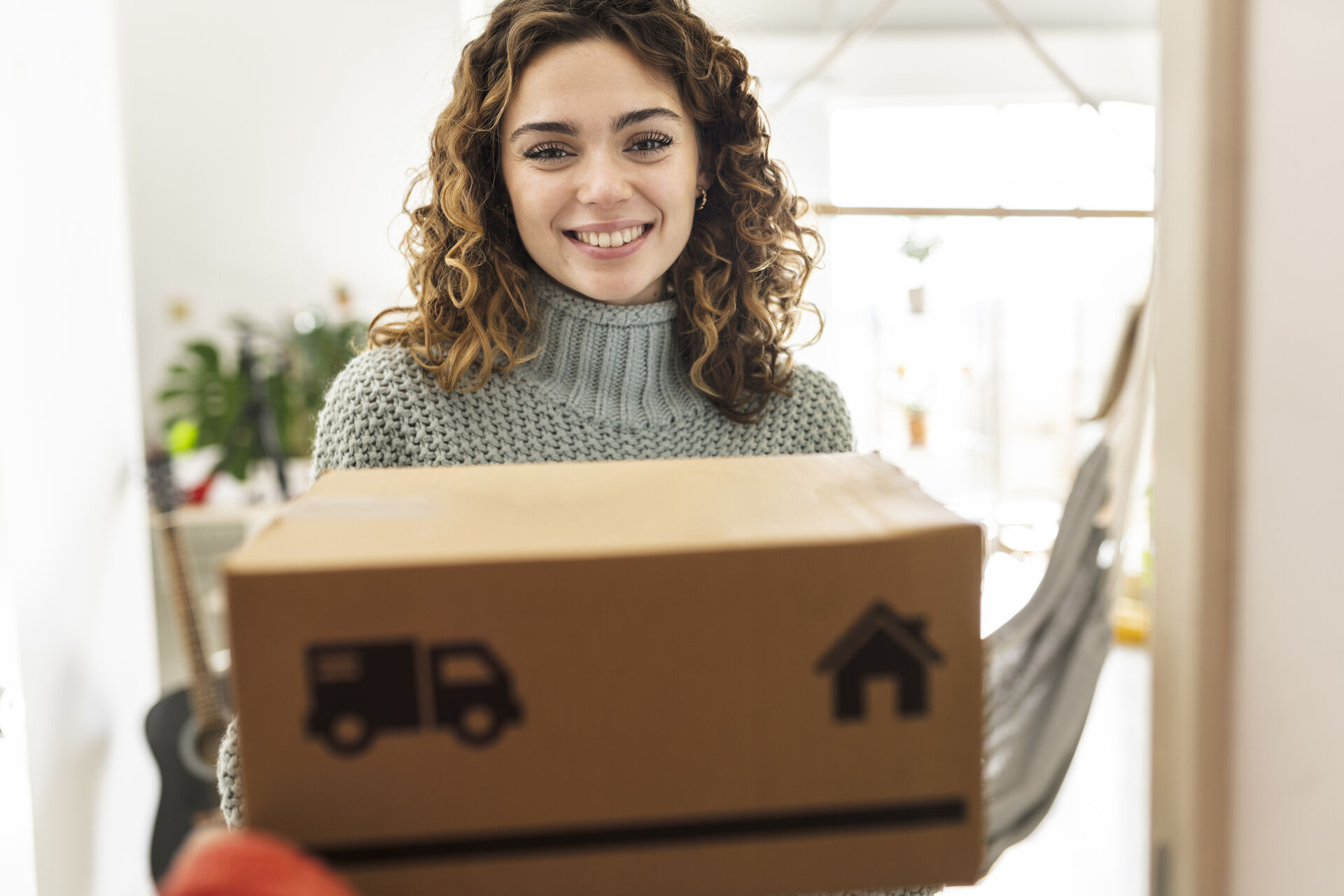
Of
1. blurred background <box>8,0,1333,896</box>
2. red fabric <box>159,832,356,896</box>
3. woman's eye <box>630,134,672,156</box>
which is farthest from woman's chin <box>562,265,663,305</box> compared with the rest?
→ blurred background <box>8,0,1333,896</box>

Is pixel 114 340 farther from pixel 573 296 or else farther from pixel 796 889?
pixel 796 889

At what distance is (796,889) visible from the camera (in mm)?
447

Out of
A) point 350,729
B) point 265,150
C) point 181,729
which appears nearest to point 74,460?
point 181,729

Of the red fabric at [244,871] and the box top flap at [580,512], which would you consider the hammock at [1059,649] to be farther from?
the red fabric at [244,871]

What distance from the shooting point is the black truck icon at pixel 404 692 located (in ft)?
1.35

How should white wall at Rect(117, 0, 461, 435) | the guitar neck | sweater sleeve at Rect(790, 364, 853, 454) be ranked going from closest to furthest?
1. sweater sleeve at Rect(790, 364, 853, 454)
2. the guitar neck
3. white wall at Rect(117, 0, 461, 435)

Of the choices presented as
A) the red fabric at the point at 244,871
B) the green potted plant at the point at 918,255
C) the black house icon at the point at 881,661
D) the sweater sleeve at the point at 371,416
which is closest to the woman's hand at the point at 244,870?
the red fabric at the point at 244,871

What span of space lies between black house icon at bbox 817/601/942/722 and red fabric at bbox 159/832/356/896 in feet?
0.70

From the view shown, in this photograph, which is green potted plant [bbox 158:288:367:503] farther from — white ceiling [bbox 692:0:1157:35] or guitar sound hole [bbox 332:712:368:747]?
guitar sound hole [bbox 332:712:368:747]

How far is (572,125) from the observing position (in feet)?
2.87

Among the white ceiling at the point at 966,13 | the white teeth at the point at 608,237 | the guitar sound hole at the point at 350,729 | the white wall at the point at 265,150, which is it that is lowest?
the guitar sound hole at the point at 350,729

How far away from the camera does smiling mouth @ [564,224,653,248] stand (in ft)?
2.99

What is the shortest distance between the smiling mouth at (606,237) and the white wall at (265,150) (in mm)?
2600

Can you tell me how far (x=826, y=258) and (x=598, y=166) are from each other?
1871mm
